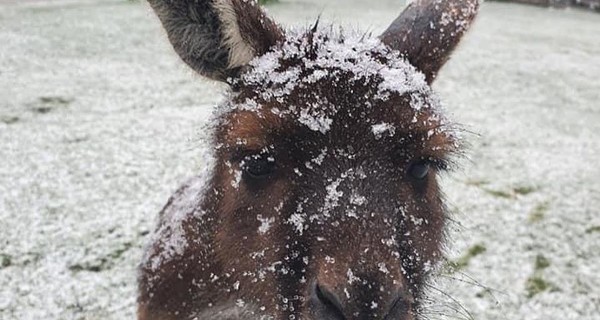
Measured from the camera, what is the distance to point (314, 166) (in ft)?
5.95

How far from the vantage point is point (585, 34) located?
40.5 ft

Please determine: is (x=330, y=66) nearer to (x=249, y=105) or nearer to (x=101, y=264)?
(x=249, y=105)

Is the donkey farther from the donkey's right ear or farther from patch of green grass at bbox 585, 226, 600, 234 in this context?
patch of green grass at bbox 585, 226, 600, 234

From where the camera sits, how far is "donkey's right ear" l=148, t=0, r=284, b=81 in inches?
79.4

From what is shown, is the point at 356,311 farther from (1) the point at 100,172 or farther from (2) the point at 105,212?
(1) the point at 100,172

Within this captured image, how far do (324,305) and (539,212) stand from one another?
3.16 metres

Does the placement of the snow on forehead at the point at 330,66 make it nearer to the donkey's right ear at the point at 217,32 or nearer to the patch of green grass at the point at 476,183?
the donkey's right ear at the point at 217,32

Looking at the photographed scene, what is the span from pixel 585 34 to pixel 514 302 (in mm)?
10300

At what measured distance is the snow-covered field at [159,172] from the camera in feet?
11.0

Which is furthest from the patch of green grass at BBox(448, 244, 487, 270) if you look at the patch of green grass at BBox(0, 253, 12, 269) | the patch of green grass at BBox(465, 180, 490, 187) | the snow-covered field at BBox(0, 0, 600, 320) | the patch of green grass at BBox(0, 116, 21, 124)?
the patch of green grass at BBox(0, 116, 21, 124)

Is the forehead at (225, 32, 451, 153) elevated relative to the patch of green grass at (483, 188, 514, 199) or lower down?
elevated

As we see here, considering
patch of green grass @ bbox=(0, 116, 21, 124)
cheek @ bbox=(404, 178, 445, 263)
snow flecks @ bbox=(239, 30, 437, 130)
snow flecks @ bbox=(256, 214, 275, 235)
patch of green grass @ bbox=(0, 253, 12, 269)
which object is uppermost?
snow flecks @ bbox=(239, 30, 437, 130)

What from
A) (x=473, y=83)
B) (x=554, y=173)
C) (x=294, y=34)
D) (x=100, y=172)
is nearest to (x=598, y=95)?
(x=473, y=83)

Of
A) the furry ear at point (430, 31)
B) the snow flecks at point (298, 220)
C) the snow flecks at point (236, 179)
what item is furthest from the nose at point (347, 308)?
the furry ear at point (430, 31)
